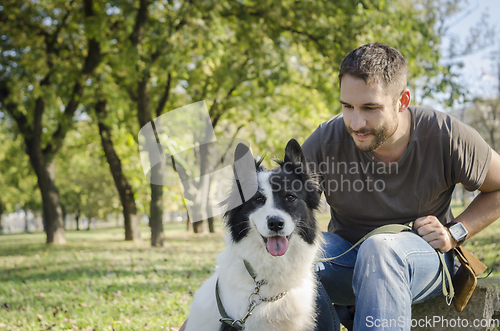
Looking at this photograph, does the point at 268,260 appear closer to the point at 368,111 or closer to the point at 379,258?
the point at 379,258

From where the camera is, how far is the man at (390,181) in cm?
206

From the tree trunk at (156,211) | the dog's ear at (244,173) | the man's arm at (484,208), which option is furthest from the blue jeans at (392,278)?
the tree trunk at (156,211)

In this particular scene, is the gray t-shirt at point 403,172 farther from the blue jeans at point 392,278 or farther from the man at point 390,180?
the blue jeans at point 392,278

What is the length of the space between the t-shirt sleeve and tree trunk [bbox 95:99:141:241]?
38.4ft

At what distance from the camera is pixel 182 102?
1505 centimetres

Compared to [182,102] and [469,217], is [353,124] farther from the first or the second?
[182,102]

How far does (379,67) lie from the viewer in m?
2.34

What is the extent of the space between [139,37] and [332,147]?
28.9 ft

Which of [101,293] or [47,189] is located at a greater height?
[47,189]

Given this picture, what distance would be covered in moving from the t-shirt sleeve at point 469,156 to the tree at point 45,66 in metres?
10.6

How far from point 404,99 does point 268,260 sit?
4.97ft

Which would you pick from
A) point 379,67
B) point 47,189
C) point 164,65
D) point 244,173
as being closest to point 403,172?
point 379,67

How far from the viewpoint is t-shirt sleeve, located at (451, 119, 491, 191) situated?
238 centimetres

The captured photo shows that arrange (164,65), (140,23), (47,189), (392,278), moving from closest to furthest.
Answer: (392,278) < (164,65) < (140,23) < (47,189)
